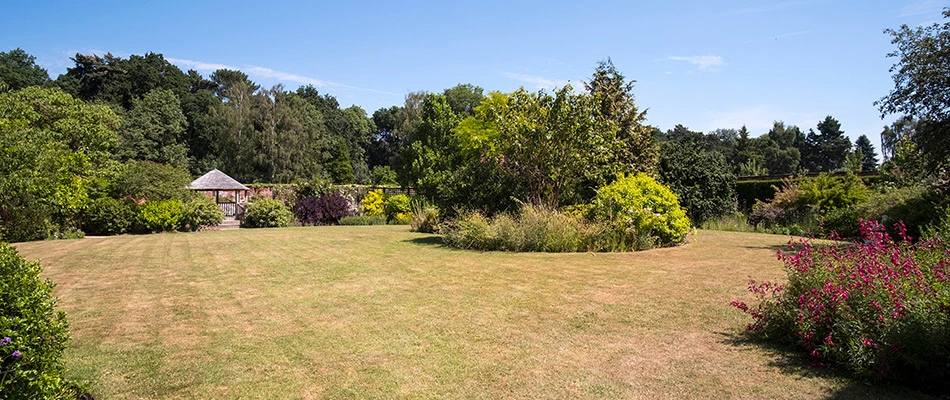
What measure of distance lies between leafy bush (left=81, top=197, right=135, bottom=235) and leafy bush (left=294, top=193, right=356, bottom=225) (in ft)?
23.3

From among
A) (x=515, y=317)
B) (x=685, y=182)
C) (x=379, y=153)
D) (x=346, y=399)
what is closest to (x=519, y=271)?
(x=515, y=317)

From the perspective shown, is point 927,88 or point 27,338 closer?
point 27,338

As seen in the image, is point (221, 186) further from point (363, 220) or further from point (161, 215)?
point (363, 220)

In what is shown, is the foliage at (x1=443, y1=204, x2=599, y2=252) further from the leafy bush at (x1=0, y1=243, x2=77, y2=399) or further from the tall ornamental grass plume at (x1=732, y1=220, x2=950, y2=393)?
the leafy bush at (x1=0, y1=243, x2=77, y2=399)

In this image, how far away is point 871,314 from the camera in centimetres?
396

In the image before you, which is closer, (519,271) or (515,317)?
(515,317)

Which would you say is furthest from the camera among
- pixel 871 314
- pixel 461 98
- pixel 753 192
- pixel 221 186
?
pixel 461 98

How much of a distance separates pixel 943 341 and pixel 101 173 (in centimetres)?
2336

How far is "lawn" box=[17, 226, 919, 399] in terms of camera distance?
12.4 feet

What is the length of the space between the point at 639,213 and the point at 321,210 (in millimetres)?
16566

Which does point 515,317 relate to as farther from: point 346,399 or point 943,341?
point 943,341

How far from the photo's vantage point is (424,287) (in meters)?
7.35

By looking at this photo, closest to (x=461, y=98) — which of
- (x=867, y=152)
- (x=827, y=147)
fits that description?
(x=827, y=147)

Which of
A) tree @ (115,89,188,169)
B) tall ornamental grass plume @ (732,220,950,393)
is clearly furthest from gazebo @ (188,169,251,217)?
tall ornamental grass plume @ (732,220,950,393)
